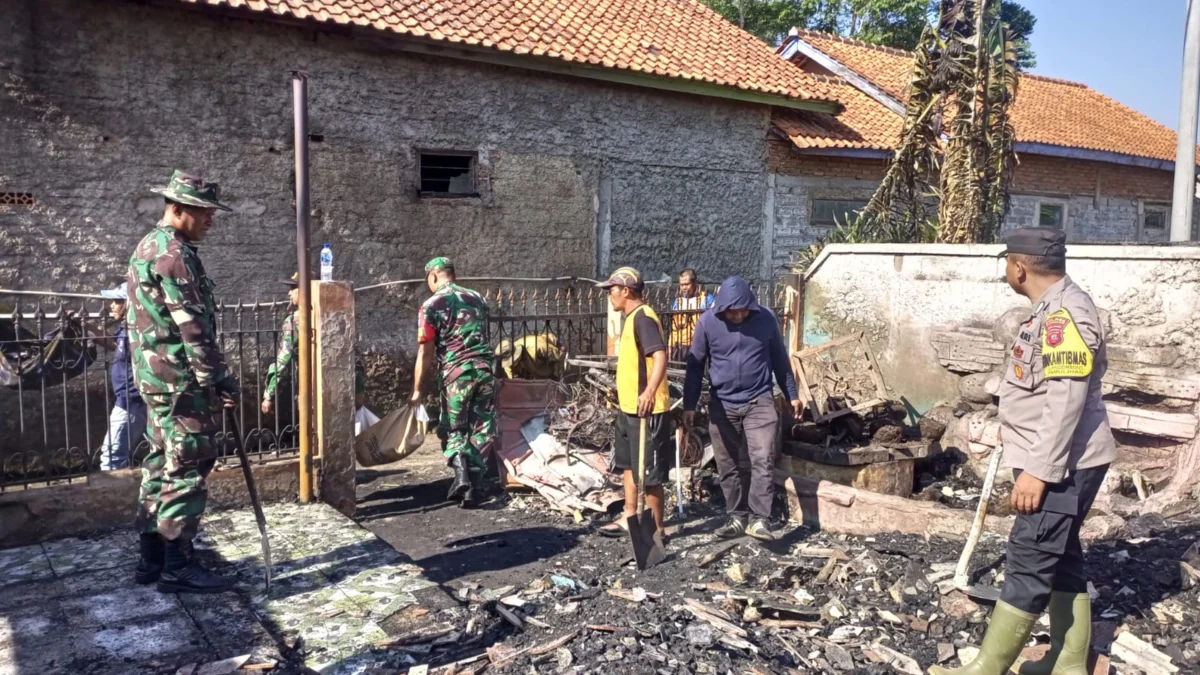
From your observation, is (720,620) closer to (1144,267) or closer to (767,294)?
(1144,267)

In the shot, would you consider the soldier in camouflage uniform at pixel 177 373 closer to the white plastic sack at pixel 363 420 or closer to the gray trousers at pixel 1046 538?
the white plastic sack at pixel 363 420

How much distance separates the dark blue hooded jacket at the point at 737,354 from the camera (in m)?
5.84

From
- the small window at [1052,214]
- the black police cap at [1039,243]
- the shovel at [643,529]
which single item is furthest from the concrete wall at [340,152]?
the black police cap at [1039,243]

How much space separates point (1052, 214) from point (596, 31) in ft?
33.6

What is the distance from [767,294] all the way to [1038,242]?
17.8ft

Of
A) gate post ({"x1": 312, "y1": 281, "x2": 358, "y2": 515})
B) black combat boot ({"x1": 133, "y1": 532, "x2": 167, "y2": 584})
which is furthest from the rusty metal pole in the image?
black combat boot ({"x1": 133, "y1": 532, "x2": 167, "y2": 584})

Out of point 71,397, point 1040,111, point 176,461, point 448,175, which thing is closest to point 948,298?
point 448,175

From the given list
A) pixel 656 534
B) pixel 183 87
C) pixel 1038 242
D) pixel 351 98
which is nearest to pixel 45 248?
pixel 183 87

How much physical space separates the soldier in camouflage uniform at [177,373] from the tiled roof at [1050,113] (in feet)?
34.6

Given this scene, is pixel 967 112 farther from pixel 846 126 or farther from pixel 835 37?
pixel 835 37

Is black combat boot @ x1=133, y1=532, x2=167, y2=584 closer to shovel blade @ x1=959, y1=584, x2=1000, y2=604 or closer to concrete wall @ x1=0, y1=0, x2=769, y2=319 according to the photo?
shovel blade @ x1=959, y1=584, x2=1000, y2=604

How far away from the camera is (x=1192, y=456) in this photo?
18.7 feet

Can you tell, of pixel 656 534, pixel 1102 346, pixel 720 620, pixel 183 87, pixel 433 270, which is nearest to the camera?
pixel 1102 346

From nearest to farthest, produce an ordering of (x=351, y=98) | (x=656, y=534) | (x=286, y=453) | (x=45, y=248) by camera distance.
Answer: (x=656, y=534)
(x=286, y=453)
(x=45, y=248)
(x=351, y=98)
